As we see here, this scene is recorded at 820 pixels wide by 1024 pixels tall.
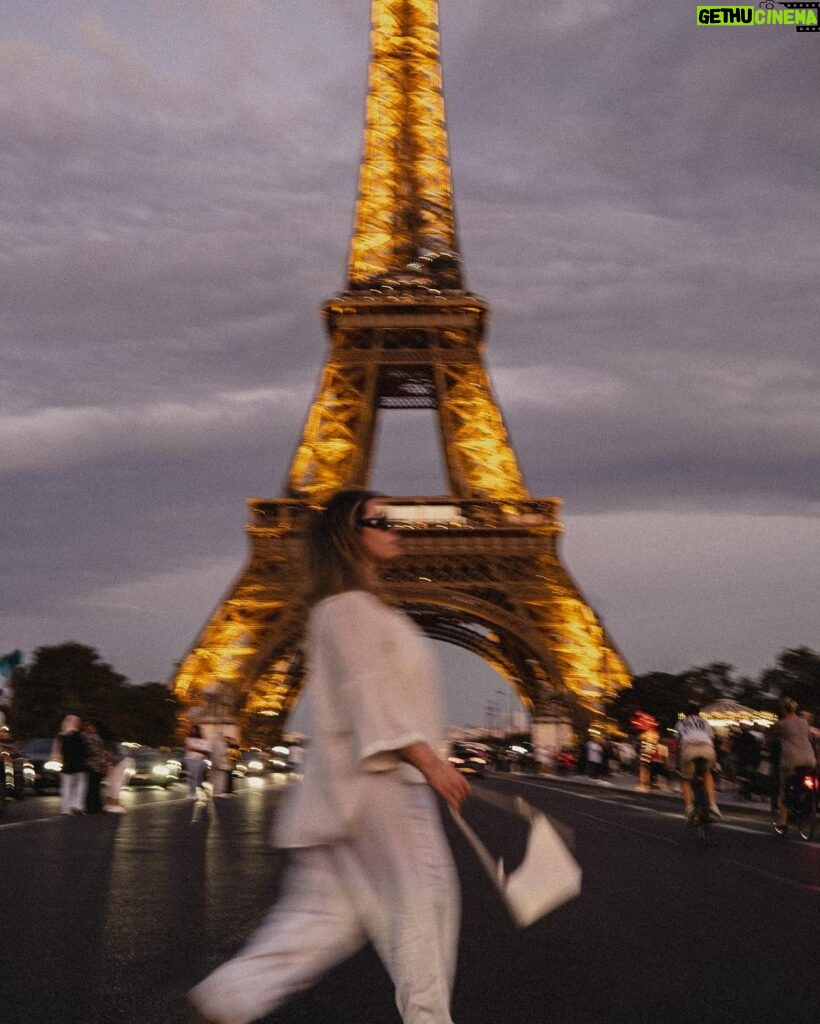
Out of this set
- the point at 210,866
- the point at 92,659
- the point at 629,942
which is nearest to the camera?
the point at 629,942

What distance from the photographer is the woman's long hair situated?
4.15 m

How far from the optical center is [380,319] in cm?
5409

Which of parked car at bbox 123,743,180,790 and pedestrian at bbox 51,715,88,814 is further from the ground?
parked car at bbox 123,743,180,790

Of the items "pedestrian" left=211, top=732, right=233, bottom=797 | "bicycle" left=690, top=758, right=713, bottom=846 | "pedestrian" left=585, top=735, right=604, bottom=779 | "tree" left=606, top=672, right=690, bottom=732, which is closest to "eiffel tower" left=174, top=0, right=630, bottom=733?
"pedestrian" left=585, top=735, right=604, bottom=779

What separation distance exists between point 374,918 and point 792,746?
13215 mm

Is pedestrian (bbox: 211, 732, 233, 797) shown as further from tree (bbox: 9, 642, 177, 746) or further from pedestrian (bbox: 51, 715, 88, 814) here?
tree (bbox: 9, 642, 177, 746)

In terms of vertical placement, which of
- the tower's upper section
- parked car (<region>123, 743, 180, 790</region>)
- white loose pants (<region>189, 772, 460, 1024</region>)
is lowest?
white loose pants (<region>189, 772, 460, 1024</region>)

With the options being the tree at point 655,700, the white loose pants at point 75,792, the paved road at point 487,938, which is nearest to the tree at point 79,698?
the tree at point 655,700

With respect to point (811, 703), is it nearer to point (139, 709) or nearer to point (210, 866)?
point (139, 709)

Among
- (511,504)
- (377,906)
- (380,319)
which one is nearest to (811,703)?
(511,504)

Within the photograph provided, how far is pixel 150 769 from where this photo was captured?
37.0 meters

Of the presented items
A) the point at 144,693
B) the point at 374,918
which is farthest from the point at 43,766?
the point at 144,693

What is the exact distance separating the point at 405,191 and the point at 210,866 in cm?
4463

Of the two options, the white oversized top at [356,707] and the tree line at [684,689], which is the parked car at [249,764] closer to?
the tree line at [684,689]
